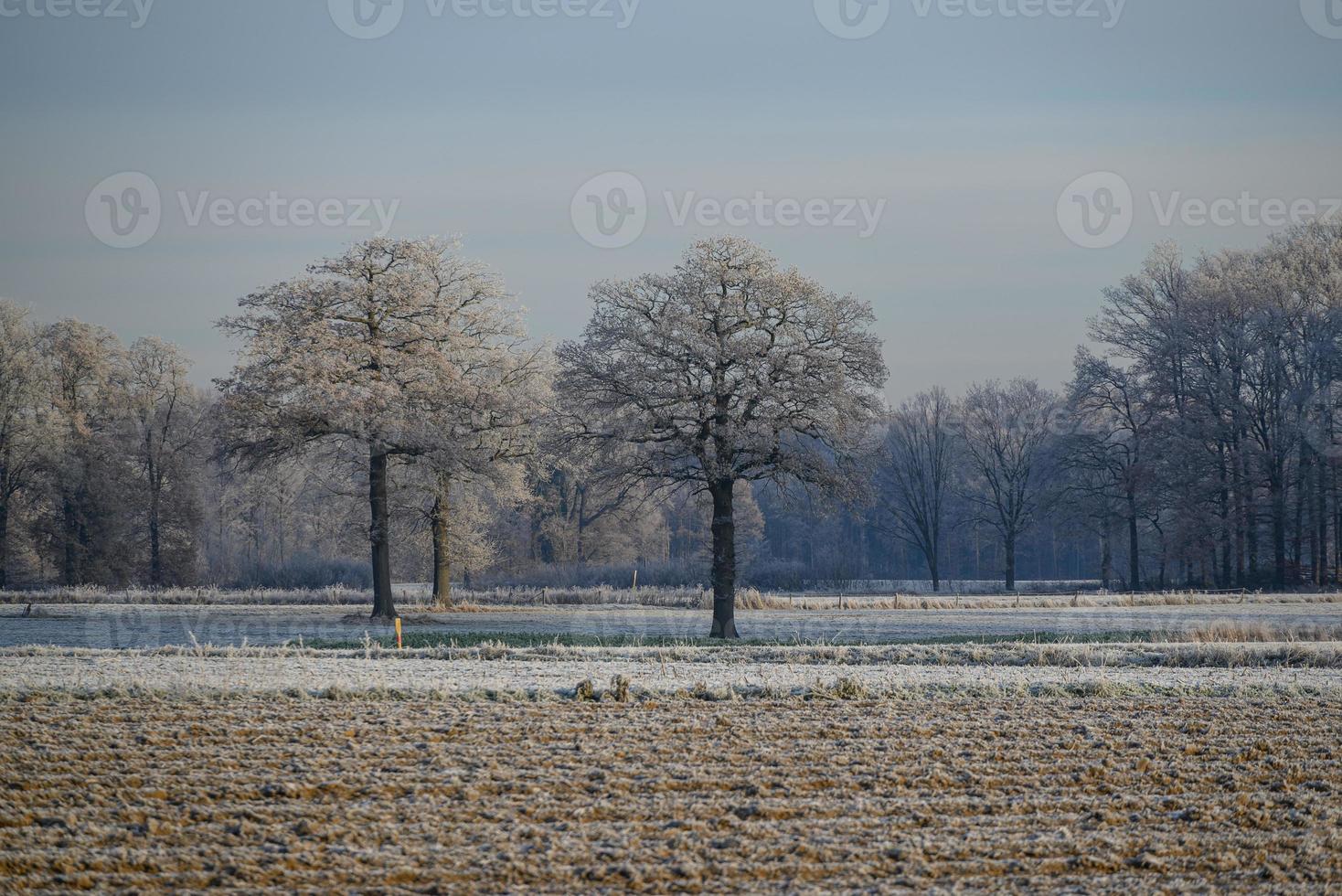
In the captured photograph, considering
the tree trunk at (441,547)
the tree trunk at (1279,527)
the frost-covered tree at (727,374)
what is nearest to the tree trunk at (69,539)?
the tree trunk at (441,547)

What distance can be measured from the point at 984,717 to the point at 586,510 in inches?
2394

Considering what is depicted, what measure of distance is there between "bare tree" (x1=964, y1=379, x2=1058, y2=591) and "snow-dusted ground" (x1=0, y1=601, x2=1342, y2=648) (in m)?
25.6

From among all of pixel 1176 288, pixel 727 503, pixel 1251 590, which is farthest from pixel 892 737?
pixel 1176 288

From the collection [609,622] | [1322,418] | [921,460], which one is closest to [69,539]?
[609,622]

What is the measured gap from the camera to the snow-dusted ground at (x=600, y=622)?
3144 cm

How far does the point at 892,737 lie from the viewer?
574 inches

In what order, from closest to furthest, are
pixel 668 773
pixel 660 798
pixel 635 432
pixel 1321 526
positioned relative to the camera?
pixel 660 798 < pixel 668 773 < pixel 635 432 < pixel 1321 526

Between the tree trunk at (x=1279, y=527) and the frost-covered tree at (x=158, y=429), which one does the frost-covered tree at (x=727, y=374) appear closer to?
the tree trunk at (x=1279, y=527)

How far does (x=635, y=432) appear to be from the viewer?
32125 mm

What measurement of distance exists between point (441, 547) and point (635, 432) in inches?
618

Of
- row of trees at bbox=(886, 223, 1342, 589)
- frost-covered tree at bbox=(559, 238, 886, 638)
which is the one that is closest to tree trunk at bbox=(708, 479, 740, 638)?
frost-covered tree at bbox=(559, 238, 886, 638)

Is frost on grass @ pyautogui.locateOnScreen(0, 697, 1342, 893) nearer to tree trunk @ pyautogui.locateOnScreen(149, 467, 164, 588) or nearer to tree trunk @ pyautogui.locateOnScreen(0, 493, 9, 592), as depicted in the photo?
tree trunk @ pyautogui.locateOnScreen(0, 493, 9, 592)

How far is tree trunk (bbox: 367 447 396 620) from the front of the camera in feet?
124

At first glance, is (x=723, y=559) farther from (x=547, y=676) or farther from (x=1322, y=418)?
(x=1322, y=418)
